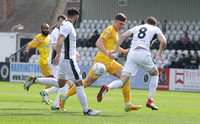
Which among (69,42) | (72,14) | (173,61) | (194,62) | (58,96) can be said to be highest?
(72,14)

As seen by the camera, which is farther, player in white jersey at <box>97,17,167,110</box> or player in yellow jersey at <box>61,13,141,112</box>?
player in yellow jersey at <box>61,13,141,112</box>

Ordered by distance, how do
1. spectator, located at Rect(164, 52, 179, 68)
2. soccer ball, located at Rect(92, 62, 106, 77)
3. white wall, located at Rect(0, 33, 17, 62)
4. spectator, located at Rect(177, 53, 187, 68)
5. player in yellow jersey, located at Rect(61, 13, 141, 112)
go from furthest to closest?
white wall, located at Rect(0, 33, 17, 62) → spectator, located at Rect(164, 52, 179, 68) → spectator, located at Rect(177, 53, 187, 68) → player in yellow jersey, located at Rect(61, 13, 141, 112) → soccer ball, located at Rect(92, 62, 106, 77)

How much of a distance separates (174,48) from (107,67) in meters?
17.4

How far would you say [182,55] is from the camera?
84.2 feet

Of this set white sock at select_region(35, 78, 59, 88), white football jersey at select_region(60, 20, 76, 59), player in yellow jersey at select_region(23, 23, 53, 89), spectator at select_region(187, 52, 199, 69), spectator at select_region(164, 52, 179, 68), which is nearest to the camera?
white football jersey at select_region(60, 20, 76, 59)

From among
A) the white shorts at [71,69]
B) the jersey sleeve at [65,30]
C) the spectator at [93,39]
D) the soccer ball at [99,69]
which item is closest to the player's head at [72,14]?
the jersey sleeve at [65,30]

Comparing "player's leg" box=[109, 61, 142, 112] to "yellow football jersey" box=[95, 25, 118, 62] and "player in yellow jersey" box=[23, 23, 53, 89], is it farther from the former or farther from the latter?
"player in yellow jersey" box=[23, 23, 53, 89]

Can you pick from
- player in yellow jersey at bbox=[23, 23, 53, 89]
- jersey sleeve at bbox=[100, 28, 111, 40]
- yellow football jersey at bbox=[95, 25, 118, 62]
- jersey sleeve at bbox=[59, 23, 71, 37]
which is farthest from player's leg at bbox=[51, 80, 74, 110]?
player in yellow jersey at bbox=[23, 23, 53, 89]

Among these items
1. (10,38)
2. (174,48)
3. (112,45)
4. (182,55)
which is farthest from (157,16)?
(112,45)

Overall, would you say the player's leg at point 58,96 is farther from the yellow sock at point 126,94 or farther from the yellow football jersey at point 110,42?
the yellow sock at point 126,94

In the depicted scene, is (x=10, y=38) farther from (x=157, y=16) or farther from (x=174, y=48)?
(x=174, y=48)

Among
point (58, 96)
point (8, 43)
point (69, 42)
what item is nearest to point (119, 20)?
point (69, 42)

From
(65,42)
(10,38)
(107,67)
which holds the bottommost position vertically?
(10,38)

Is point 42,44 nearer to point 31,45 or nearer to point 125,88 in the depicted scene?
point 31,45
